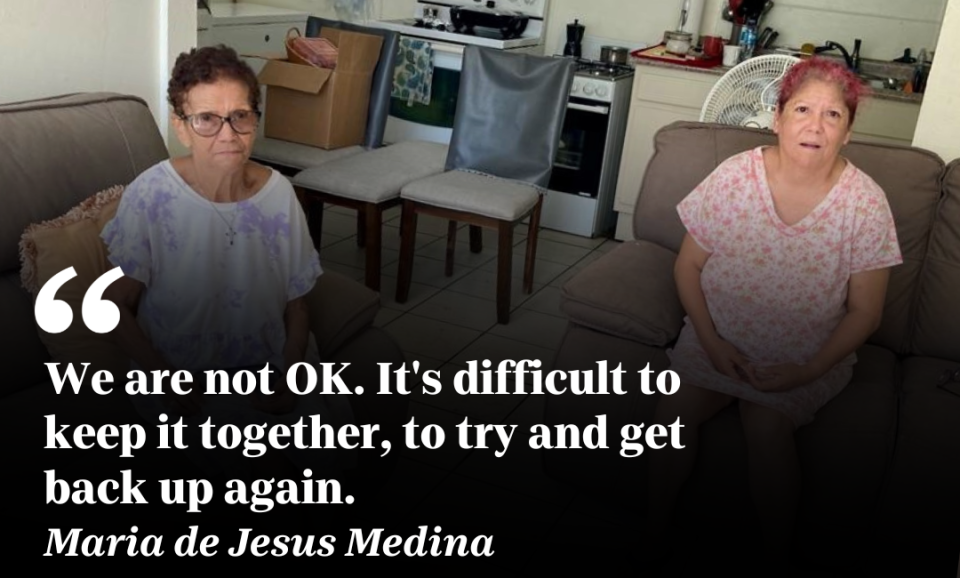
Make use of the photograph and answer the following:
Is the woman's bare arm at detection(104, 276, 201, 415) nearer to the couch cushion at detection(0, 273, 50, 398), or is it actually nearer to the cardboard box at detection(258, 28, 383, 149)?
the couch cushion at detection(0, 273, 50, 398)

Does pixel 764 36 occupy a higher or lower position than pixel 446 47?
higher

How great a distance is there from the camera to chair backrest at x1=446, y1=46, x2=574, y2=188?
3.83m

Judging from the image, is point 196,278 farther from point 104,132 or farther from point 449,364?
point 449,364

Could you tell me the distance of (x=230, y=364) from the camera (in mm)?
2105

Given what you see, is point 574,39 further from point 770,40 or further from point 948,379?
point 948,379

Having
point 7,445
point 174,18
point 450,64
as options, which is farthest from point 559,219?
point 7,445

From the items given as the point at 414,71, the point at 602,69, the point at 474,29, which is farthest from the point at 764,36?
the point at 414,71

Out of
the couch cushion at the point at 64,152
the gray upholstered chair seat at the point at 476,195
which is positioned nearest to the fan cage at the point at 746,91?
the gray upholstered chair seat at the point at 476,195

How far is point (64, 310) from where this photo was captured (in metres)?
2.15

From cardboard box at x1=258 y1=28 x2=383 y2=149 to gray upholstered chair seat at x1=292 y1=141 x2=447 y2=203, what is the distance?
0.15 m

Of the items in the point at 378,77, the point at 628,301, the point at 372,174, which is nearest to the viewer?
the point at 628,301

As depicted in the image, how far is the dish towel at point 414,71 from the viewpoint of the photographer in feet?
17.0

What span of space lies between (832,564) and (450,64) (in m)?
3.41

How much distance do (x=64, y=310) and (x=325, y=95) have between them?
1927 millimetres
